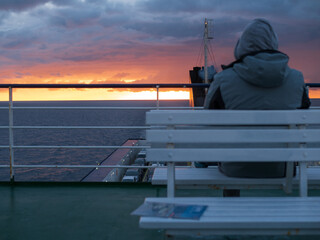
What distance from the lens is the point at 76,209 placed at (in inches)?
94.8

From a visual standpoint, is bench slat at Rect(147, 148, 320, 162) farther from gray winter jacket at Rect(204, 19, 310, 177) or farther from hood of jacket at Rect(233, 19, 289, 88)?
hood of jacket at Rect(233, 19, 289, 88)

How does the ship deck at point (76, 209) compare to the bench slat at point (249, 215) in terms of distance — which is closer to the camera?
the bench slat at point (249, 215)

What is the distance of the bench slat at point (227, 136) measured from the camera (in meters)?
1.42

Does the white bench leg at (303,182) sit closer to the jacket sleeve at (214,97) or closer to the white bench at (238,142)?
the white bench at (238,142)

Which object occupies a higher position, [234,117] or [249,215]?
[234,117]

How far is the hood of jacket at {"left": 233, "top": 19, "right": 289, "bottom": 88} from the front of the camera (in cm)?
143

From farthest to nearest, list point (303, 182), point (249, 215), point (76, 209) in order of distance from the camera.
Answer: point (76, 209)
point (303, 182)
point (249, 215)

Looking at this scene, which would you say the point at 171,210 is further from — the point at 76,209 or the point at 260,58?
the point at 76,209

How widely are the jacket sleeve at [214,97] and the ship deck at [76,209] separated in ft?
2.81

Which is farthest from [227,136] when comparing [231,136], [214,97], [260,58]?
[260,58]

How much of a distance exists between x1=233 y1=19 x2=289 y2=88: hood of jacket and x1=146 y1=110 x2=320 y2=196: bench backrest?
155mm

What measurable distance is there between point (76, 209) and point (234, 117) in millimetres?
1535

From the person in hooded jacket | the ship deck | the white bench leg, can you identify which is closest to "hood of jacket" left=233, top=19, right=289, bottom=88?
the person in hooded jacket

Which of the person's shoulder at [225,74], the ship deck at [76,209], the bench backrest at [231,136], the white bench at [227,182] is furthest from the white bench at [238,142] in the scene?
the ship deck at [76,209]
